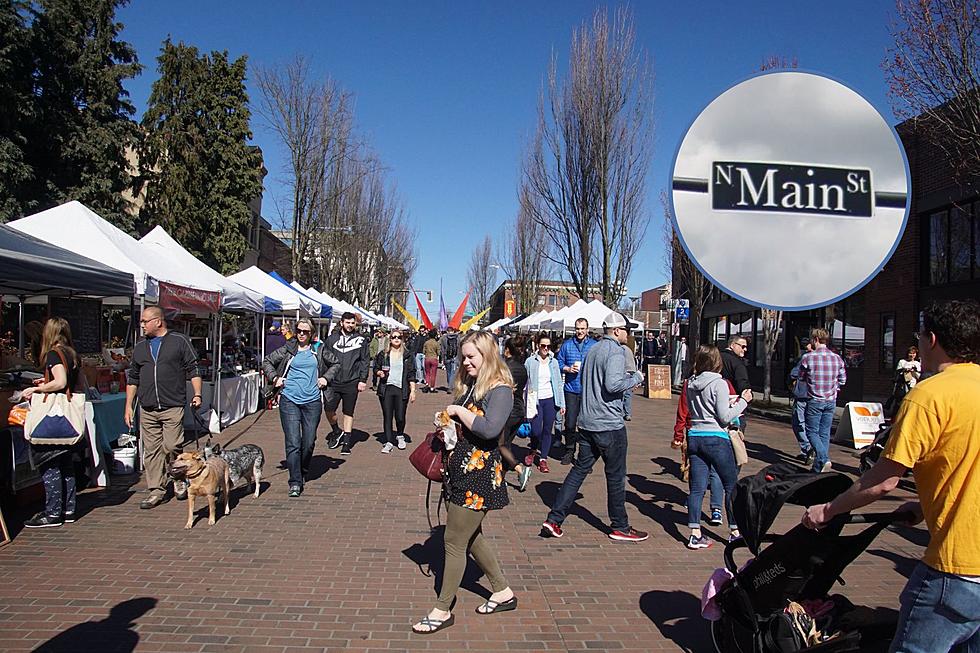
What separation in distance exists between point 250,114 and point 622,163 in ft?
56.5

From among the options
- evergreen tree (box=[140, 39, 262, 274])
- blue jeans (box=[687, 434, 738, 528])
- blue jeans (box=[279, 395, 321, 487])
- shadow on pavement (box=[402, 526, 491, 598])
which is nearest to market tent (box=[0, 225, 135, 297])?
blue jeans (box=[279, 395, 321, 487])

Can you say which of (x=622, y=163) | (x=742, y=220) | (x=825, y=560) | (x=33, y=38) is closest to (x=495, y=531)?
(x=825, y=560)

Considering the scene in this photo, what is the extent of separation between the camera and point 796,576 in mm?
3189

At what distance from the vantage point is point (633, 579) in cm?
519

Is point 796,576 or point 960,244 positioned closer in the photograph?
point 796,576

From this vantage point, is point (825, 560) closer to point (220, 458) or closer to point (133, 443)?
point (220, 458)

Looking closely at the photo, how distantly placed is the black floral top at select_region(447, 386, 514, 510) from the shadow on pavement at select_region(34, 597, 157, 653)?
2.02 m

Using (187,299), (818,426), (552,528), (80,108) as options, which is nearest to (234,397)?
(187,299)

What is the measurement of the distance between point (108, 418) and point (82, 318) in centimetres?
373

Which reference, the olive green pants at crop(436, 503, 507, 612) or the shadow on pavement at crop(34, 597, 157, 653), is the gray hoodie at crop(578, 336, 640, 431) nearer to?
the olive green pants at crop(436, 503, 507, 612)

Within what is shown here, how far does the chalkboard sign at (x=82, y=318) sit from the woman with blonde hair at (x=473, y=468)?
9113 millimetres

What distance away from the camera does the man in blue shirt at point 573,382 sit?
9.88m

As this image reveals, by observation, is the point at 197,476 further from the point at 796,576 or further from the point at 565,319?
the point at 565,319

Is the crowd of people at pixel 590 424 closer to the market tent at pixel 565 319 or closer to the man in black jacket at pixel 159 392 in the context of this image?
the man in black jacket at pixel 159 392
